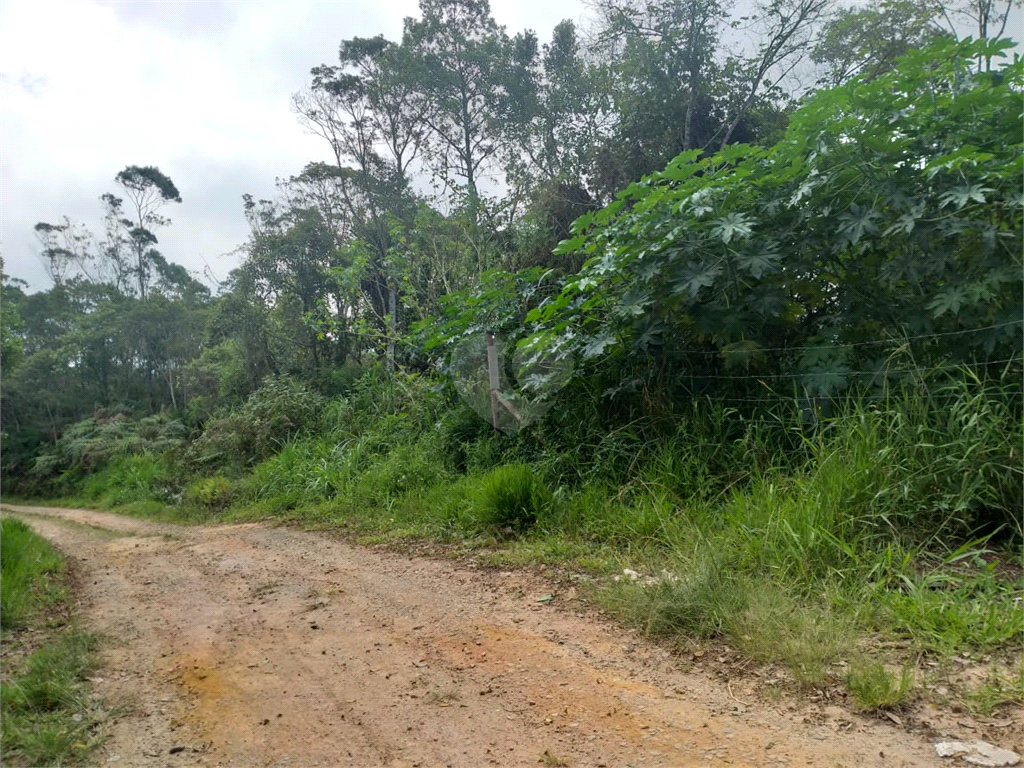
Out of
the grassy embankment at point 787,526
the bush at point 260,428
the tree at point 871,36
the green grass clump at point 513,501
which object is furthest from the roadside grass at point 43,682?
the tree at point 871,36

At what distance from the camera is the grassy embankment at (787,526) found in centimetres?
284

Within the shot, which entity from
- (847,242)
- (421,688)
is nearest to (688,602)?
(421,688)

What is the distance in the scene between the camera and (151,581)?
5.29 meters

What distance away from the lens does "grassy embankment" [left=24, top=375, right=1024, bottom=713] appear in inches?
112

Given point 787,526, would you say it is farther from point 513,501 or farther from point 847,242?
point 513,501

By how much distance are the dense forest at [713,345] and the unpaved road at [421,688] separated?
0.59m

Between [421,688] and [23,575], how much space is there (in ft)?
12.1

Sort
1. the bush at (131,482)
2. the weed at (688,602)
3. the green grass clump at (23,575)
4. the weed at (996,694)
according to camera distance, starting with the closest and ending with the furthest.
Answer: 1. the weed at (996,694)
2. the weed at (688,602)
3. the green grass clump at (23,575)
4. the bush at (131,482)

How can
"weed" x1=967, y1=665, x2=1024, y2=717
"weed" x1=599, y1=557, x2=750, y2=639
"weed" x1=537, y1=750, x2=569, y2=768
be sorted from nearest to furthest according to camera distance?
"weed" x1=537, y1=750, x2=569, y2=768 → "weed" x1=967, y1=665, x2=1024, y2=717 → "weed" x1=599, y1=557, x2=750, y2=639

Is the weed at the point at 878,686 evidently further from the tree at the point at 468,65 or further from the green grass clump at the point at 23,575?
the tree at the point at 468,65

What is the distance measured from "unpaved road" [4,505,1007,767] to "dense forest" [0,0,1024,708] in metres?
0.59

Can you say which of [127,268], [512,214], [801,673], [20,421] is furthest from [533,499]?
[127,268]

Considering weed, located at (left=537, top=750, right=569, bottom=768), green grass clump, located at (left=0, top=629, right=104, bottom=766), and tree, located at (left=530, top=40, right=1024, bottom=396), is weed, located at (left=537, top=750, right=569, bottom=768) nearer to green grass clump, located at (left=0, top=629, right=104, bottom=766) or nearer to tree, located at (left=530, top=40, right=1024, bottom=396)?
green grass clump, located at (left=0, top=629, right=104, bottom=766)

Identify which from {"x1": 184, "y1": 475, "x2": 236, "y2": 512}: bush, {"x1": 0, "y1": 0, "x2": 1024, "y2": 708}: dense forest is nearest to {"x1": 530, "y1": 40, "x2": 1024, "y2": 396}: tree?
{"x1": 0, "y1": 0, "x2": 1024, "y2": 708}: dense forest
